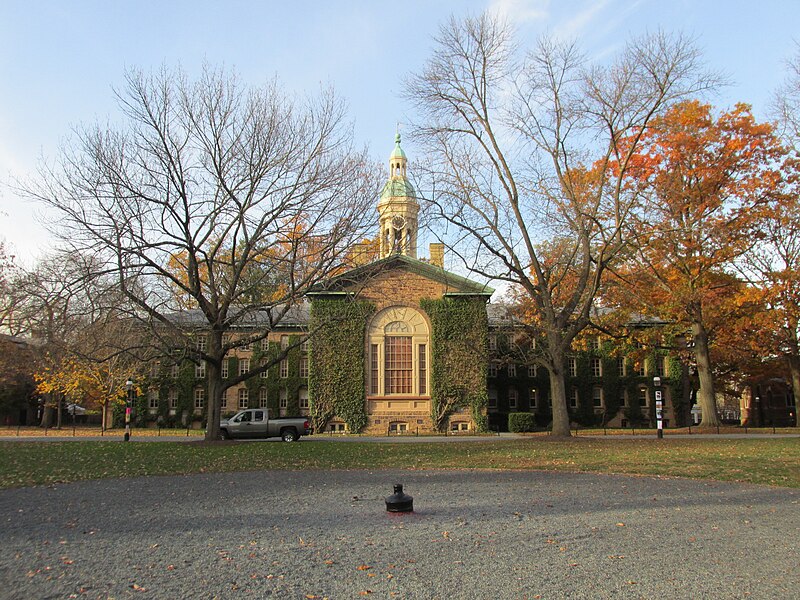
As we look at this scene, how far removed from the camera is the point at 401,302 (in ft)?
133

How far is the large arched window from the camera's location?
40031mm

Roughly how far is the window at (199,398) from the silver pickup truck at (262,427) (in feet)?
65.3

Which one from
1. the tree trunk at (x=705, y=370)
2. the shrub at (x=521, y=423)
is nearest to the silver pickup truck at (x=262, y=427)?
the shrub at (x=521, y=423)

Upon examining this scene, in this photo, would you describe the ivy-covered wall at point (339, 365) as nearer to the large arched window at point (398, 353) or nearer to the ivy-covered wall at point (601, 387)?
the large arched window at point (398, 353)

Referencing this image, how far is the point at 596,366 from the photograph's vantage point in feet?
165

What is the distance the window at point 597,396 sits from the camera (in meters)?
49.4

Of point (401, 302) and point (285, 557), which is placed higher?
point (401, 302)

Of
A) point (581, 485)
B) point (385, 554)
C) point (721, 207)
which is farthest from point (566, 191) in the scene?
point (385, 554)

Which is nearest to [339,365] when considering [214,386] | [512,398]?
[214,386]

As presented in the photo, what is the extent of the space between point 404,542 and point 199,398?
4534 centimetres

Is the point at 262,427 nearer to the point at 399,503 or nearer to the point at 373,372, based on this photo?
the point at 373,372

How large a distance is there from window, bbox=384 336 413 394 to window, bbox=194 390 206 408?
16948mm

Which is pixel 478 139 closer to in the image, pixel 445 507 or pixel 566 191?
pixel 566 191

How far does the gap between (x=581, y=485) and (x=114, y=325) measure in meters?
17.1
